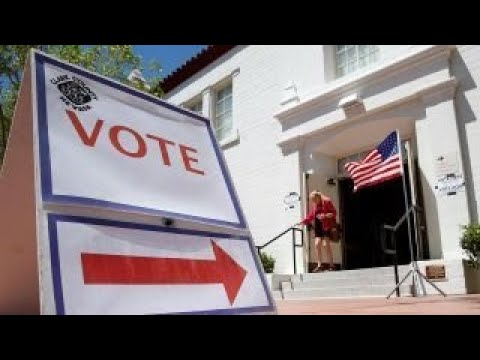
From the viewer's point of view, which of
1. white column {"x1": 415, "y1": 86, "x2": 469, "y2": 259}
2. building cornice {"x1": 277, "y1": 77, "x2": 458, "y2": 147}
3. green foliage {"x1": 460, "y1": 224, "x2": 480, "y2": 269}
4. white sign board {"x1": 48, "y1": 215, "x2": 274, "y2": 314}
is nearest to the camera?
white sign board {"x1": 48, "y1": 215, "x2": 274, "y2": 314}

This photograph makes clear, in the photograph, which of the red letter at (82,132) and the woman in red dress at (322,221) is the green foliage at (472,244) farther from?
the red letter at (82,132)

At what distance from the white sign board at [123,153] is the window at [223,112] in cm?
1139

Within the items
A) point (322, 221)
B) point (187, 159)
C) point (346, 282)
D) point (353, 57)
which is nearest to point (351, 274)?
point (346, 282)

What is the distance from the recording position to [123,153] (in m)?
2.16

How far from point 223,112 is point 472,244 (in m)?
8.54

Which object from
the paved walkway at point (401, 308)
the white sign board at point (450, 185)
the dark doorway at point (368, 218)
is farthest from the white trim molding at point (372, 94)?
the paved walkway at point (401, 308)

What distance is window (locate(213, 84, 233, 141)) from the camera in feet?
46.1

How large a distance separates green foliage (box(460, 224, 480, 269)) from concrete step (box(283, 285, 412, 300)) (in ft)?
3.55

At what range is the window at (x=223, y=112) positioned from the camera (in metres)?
14.1

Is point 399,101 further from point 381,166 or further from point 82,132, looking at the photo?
point 82,132

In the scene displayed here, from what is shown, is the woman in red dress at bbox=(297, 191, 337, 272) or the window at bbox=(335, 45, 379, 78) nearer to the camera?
the woman in red dress at bbox=(297, 191, 337, 272)

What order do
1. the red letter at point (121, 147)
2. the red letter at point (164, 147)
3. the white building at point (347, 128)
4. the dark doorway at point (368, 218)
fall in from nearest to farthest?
the red letter at point (121, 147), the red letter at point (164, 147), the white building at point (347, 128), the dark doorway at point (368, 218)

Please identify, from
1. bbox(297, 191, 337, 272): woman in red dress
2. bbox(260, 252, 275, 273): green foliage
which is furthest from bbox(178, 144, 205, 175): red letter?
bbox(260, 252, 275, 273): green foliage

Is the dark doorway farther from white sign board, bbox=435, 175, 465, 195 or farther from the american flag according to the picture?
white sign board, bbox=435, 175, 465, 195
